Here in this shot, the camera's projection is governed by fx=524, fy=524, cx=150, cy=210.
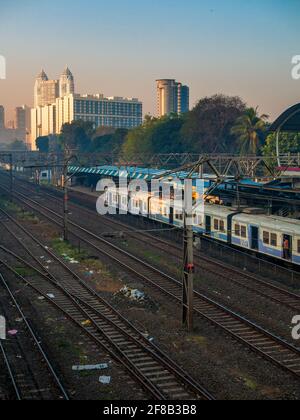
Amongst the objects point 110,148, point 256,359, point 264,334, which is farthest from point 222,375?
point 110,148

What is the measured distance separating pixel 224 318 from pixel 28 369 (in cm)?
856

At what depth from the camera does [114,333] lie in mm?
19734

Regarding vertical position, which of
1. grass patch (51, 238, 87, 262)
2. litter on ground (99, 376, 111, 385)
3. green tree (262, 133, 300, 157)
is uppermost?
green tree (262, 133, 300, 157)

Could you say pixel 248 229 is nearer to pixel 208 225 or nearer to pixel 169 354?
pixel 208 225

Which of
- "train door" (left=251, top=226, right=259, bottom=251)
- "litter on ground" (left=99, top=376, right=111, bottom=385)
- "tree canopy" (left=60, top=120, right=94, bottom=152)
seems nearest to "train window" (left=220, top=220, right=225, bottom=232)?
"train door" (left=251, top=226, right=259, bottom=251)

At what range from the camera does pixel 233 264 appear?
1244 inches

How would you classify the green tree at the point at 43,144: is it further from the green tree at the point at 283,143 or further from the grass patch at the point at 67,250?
the grass patch at the point at 67,250

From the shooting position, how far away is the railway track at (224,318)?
17531 millimetres

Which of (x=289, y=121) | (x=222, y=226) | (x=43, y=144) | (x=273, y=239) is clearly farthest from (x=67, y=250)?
(x=43, y=144)

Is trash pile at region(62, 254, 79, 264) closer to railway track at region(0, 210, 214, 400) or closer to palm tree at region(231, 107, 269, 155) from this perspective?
railway track at region(0, 210, 214, 400)

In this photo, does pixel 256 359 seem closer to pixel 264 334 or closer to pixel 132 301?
pixel 264 334

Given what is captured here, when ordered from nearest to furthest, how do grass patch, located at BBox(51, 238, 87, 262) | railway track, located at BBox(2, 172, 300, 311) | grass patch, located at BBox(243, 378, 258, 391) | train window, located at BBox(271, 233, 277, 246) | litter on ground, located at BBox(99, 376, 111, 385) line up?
grass patch, located at BBox(243, 378, 258, 391), litter on ground, located at BBox(99, 376, 111, 385), railway track, located at BBox(2, 172, 300, 311), train window, located at BBox(271, 233, 277, 246), grass patch, located at BBox(51, 238, 87, 262)

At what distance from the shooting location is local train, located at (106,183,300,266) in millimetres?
28094

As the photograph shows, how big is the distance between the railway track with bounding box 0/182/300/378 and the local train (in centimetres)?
358
